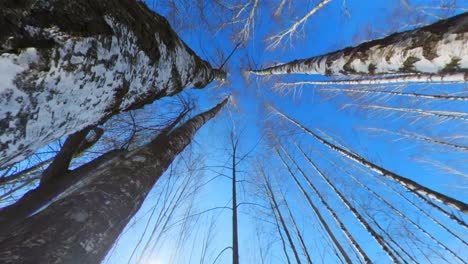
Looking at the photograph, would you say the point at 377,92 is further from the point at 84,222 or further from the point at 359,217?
the point at 84,222

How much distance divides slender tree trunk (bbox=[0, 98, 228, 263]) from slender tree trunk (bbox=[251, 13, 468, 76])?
223 centimetres

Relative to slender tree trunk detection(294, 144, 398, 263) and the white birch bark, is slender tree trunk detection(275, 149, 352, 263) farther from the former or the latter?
the white birch bark

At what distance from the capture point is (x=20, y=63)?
887 millimetres

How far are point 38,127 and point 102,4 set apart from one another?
688 millimetres

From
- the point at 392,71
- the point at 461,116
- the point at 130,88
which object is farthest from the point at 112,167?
the point at 461,116

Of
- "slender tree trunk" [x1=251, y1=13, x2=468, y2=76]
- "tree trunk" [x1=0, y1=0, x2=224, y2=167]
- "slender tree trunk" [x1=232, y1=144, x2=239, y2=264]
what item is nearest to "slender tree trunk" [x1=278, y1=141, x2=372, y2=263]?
"slender tree trunk" [x1=232, y1=144, x2=239, y2=264]

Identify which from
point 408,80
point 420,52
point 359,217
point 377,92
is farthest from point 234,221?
point 377,92

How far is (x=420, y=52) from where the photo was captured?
1.77 meters

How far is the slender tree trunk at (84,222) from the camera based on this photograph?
1.31 m

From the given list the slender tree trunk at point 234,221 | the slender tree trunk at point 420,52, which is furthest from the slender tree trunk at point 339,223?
the slender tree trunk at point 420,52

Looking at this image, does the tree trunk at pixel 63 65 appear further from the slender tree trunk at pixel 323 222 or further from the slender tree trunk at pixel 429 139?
the slender tree trunk at pixel 429 139

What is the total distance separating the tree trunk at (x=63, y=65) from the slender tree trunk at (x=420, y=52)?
1.73 m

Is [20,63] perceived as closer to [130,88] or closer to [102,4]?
[102,4]

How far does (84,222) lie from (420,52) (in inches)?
90.9
